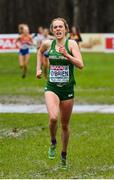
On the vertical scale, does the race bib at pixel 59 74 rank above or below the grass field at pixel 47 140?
above

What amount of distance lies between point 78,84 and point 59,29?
15.6 metres

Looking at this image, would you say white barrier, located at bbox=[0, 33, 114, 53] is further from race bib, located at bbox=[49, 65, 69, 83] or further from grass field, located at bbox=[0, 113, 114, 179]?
race bib, located at bbox=[49, 65, 69, 83]

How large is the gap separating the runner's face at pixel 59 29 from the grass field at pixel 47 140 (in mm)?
1915

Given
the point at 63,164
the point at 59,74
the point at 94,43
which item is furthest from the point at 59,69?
the point at 94,43

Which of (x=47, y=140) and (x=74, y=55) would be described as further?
(x=47, y=140)

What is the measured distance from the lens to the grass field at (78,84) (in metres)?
20.9

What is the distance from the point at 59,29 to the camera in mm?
9914

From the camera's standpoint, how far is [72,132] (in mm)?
14109

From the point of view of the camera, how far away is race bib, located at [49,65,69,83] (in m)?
9.96

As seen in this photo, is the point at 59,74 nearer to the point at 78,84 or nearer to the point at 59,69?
the point at 59,69

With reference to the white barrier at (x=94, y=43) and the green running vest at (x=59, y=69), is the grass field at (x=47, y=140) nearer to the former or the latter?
the green running vest at (x=59, y=69)

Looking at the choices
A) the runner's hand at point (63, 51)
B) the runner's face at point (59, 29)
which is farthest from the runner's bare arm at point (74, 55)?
the runner's face at point (59, 29)

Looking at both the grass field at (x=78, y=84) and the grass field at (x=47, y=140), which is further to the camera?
the grass field at (x=78, y=84)

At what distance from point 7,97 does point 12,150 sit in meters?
9.37
